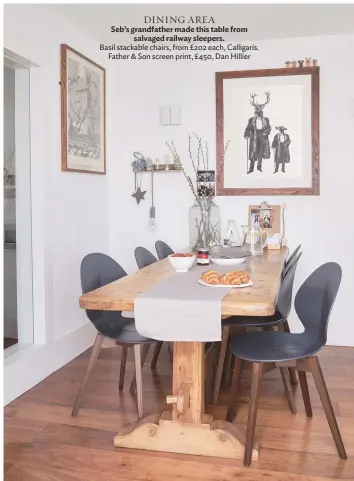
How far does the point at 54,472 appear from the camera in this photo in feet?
6.77

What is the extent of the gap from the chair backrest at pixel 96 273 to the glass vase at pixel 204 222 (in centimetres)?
107

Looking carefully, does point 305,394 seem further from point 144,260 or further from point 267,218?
point 267,218

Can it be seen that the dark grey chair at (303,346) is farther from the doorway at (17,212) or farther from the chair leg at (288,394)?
the doorway at (17,212)

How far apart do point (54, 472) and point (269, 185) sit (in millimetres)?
2661

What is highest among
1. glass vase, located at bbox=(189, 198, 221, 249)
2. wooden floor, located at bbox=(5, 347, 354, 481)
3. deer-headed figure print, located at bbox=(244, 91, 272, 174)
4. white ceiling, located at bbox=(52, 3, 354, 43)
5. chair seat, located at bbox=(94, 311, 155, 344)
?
white ceiling, located at bbox=(52, 3, 354, 43)

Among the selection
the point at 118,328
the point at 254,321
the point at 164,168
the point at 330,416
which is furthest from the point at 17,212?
the point at 330,416

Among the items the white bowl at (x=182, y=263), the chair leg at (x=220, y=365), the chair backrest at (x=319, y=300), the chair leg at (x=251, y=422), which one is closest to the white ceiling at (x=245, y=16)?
the white bowl at (x=182, y=263)

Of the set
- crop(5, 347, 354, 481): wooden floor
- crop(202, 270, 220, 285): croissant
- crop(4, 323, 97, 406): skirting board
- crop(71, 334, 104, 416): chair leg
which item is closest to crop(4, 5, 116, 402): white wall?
crop(4, 323, 97, 406): skirting board

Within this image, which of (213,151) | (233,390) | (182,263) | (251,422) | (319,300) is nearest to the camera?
(251,422)

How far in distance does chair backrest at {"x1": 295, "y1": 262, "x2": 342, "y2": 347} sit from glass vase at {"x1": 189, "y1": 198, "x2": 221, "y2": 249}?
1.43m

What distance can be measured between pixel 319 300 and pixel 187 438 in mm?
850

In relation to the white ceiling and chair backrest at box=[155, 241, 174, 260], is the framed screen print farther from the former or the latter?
chair backrest at box=[155, 241, 174, 260]

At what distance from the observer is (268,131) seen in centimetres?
395

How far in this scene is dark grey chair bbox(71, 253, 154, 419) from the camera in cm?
254
